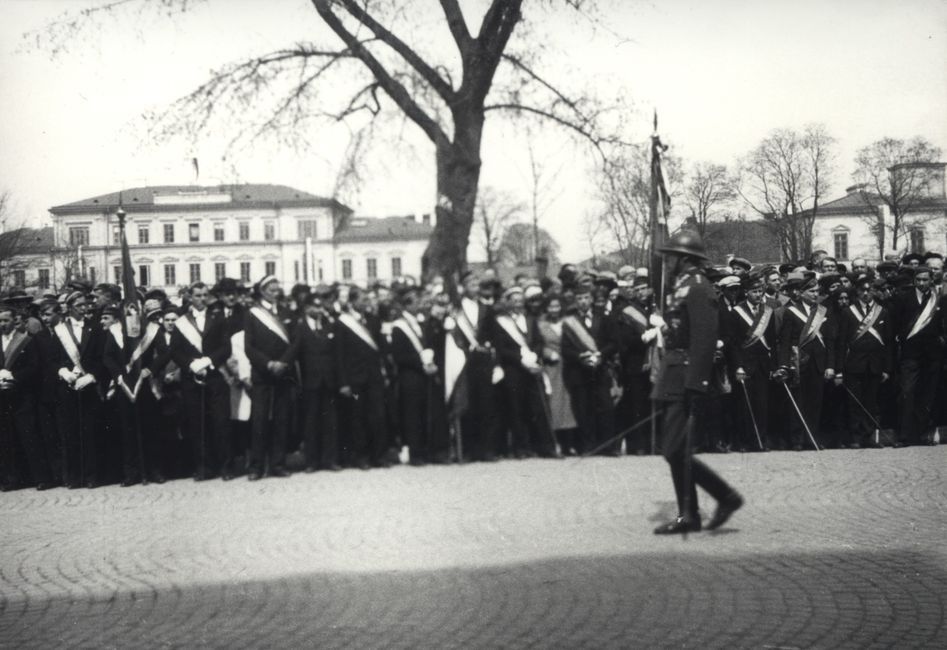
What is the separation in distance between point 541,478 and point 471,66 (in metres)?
7.78

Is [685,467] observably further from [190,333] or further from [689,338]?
[190,333]

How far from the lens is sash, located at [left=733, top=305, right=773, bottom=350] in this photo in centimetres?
1091

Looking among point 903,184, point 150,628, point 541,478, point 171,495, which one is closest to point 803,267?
point 903,184

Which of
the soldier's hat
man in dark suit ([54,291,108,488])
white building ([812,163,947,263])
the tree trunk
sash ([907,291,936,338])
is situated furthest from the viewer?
the tree trunk

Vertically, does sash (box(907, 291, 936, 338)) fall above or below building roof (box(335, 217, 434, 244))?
below

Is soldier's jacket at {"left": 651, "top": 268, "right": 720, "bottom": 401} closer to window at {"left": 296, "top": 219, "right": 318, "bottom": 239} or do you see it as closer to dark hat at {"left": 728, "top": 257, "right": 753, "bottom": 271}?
dark hat at {"left": 728, "top": 257, "right": 753, "bottom": 271}

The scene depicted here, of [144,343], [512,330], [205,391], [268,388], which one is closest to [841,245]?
[512,330]

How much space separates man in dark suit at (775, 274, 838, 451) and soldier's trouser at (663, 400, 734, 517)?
179 inches

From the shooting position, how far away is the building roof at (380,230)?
18602 millimetres

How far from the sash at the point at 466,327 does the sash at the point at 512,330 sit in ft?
0.99

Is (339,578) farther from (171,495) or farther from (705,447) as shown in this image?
(705,447)

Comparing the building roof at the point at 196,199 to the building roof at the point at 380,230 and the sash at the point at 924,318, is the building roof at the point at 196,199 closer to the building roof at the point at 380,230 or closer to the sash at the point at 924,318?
the building roof at the point at 380,230

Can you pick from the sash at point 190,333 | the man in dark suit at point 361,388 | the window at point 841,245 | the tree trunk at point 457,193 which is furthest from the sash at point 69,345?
the window at point 841,245

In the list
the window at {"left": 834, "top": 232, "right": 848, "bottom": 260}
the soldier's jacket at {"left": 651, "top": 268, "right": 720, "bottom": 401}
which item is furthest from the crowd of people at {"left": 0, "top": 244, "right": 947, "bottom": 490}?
the soldier's jacket at {"left": 651, "top": 268, "right": 720, "bottom": 401}
